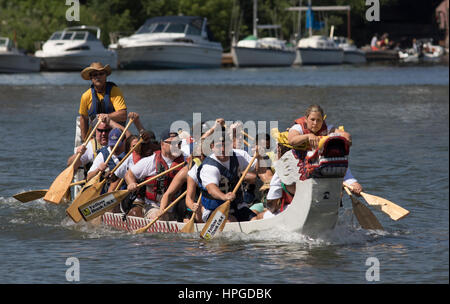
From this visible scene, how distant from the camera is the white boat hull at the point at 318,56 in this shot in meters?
64.4

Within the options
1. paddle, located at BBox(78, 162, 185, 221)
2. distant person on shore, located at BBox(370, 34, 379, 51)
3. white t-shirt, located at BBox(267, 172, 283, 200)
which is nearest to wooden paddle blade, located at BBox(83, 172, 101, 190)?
paddle, located at BBox(78, 162, 185, 221)

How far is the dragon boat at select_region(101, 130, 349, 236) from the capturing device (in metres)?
9.48

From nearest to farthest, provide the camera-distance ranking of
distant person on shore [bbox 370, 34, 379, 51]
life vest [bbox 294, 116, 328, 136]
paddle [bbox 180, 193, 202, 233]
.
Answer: life vest [bbox 294, 116, 328, 136] < paddle [bbox 180, 193, 202, 233] < distant person on shore [bbox 370, 34, 379, 51]

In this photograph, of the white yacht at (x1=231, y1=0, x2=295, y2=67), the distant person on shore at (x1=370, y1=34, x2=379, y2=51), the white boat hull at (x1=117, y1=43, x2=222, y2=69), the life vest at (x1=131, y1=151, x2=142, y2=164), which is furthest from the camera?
the distant person on shore at (x1=370, y1=34, x2=379, y2=51)

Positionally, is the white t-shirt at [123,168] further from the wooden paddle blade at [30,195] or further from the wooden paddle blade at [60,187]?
the wooden paddle blade at [30,195]

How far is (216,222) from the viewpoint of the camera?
418 inches

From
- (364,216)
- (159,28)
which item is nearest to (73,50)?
(159,28)

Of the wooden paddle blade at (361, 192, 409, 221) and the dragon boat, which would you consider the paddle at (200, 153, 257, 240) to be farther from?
the wooden paddle blade at (361, 192, 409, 221)

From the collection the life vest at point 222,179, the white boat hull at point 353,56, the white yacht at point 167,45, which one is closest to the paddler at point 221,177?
the life vest at point 222,179

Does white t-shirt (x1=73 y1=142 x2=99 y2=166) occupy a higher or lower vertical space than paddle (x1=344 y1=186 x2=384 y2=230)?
higher

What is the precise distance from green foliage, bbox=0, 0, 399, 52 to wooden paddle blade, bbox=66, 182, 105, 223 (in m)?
38.0

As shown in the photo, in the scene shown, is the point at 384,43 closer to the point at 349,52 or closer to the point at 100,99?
the point at 349,52

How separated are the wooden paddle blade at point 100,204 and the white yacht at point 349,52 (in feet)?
190

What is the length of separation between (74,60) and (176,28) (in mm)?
7248
